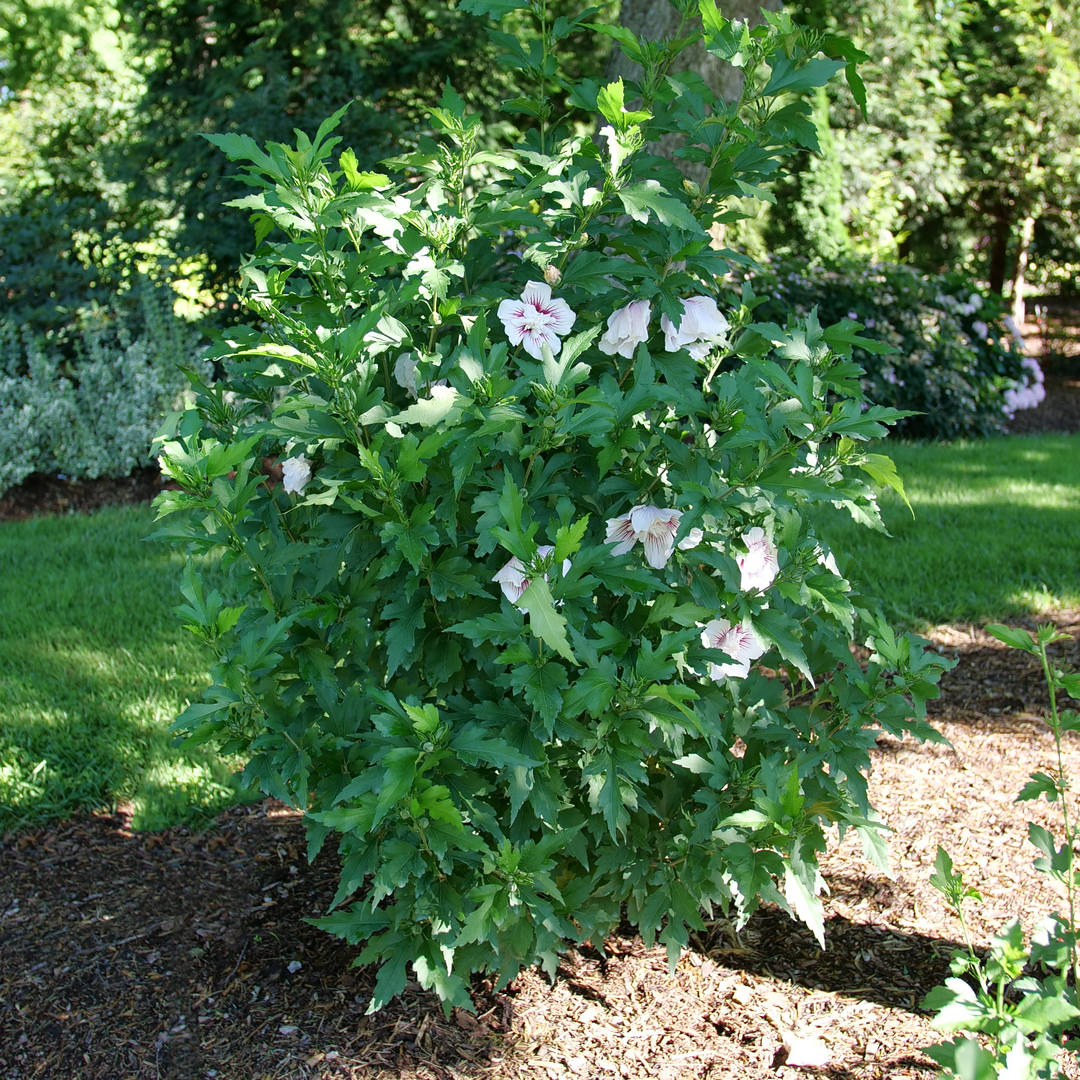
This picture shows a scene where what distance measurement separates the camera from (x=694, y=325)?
1938mm

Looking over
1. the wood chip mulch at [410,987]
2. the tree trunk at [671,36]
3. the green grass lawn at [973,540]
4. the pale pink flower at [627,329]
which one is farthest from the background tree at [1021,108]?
the pale pink flower at [627,329]

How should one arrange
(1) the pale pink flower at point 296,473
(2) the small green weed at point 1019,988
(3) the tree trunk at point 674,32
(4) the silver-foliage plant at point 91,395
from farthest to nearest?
(4) the silver-foliage plant at point 91,395 < (3) the tree trunk at point 674,32 < (1) the pale pink flower at point 296,473 < (2) the small green weed at point 1019,988

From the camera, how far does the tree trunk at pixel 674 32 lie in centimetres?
504

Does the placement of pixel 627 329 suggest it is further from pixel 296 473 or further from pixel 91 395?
pixel 91 395

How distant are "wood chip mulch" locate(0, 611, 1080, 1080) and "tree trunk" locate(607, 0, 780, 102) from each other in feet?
12.4

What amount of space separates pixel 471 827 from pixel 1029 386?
400 inches

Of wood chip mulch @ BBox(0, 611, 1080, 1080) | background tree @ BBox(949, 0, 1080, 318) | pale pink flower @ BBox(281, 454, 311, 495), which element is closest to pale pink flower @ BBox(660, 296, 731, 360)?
pale pink flower @ BBox(281, 454, 311, 495)

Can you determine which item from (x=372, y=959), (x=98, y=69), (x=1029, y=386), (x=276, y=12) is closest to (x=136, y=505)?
(x=276, y=12)

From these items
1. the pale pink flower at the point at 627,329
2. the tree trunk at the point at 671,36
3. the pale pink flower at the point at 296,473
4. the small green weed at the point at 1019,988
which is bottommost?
the small green weed at the point at 1019,988

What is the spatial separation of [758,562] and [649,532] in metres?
0.23

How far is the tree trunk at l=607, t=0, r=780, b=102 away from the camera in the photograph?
5043 mm

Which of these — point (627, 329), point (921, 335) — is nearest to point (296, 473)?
point (627, 329)

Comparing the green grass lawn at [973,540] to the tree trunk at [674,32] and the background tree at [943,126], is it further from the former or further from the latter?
the background tree at [943,126]

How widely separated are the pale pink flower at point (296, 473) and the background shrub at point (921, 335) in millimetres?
6614
